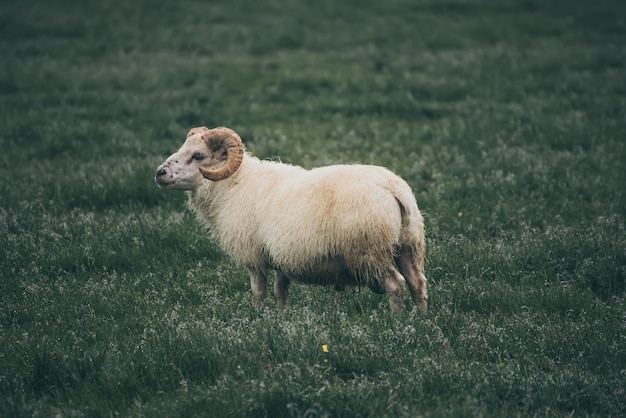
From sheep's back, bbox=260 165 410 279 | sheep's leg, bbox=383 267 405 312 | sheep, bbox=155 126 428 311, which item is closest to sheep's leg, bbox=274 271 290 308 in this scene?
sheep, bbox=155 126 428 311

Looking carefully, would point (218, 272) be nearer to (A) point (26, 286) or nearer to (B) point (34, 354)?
(A) point (26, 286)

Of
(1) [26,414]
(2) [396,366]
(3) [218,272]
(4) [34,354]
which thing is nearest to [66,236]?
(3) [218,272]

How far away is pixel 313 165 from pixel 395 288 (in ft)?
18.7

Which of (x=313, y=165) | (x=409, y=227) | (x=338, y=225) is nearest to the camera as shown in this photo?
(x=338, y=225)

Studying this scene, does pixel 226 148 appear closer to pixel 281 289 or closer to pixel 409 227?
pixel 281 289

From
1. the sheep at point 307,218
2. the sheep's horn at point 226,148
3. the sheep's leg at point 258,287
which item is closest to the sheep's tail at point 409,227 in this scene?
the sheep at point 307,218

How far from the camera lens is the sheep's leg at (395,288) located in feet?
21.3

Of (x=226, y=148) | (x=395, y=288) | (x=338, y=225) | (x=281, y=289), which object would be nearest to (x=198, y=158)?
(x=226, y=148)

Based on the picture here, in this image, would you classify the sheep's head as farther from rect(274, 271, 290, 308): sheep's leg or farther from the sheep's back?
rect(274, 271, 290, 308): sheep's leg

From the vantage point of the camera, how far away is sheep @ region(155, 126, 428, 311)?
6.32m

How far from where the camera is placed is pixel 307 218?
654 centimetres

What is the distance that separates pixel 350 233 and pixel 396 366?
1.30 metres

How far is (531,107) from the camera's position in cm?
1498

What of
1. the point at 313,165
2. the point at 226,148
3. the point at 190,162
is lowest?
the point at 313,165
